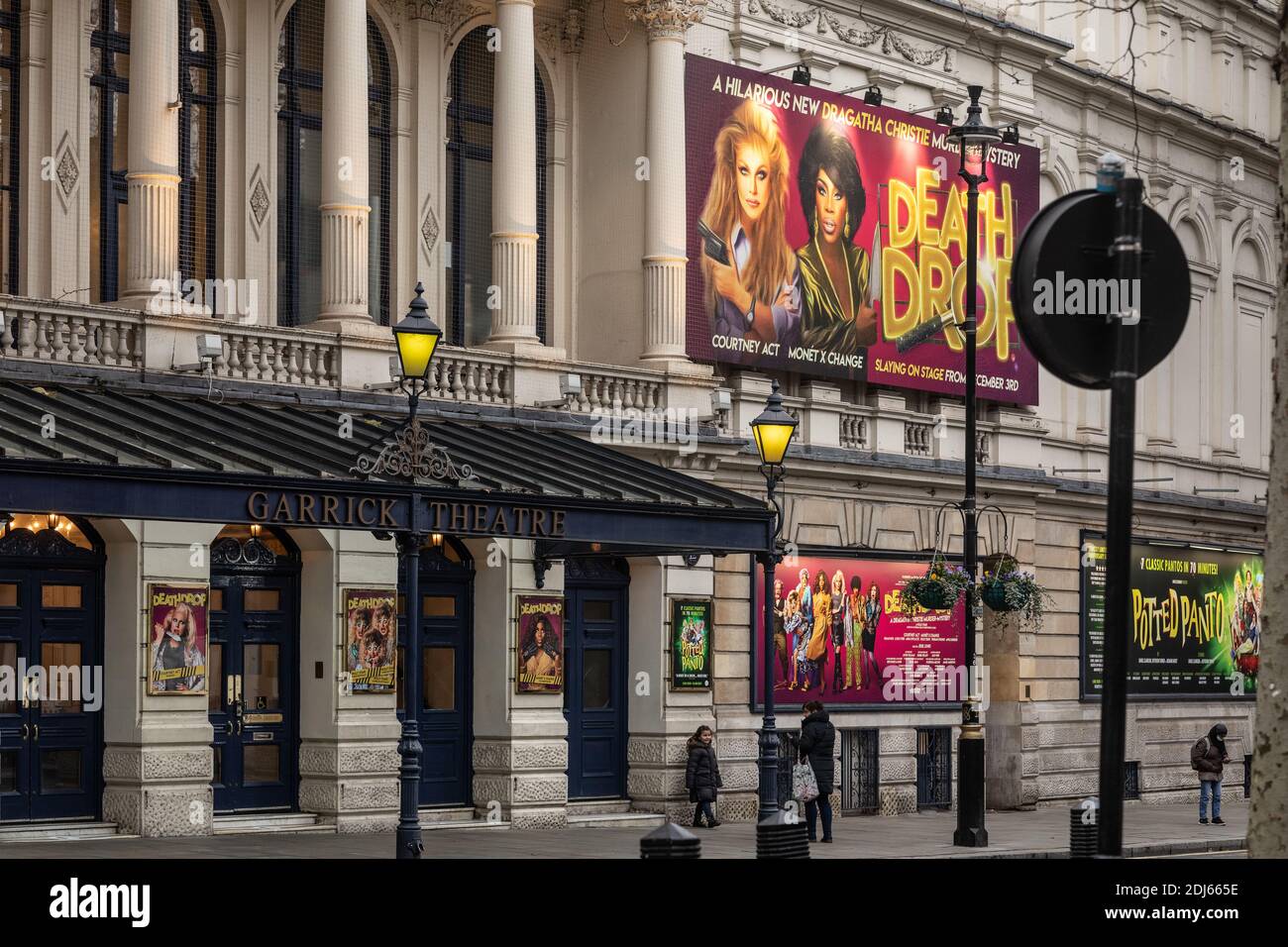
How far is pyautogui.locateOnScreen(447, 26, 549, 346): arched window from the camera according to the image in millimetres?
33281

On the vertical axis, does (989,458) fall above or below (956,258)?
below

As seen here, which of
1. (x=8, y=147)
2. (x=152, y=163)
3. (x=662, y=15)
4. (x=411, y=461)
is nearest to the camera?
(x=411, y=461)

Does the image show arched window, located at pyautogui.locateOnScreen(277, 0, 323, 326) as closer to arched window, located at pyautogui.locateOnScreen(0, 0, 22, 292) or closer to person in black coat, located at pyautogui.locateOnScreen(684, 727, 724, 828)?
arched window, located at pyautogui.locateOnScreen(0, 0, 22, 292)

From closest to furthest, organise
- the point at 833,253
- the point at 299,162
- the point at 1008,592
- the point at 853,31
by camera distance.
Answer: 1. the point at 1008,592
2. the point at 299,162
3. the point at 833,253
4. the point at 853,31

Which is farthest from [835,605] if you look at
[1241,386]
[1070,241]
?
[1070,241]

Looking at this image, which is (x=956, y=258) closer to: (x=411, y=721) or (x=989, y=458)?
(x=989, y=458)

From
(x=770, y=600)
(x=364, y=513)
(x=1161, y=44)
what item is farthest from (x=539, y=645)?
(x=1161, y=44)

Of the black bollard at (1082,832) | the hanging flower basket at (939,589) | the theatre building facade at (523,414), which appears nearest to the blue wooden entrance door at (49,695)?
the theatre building facade at (523,414)

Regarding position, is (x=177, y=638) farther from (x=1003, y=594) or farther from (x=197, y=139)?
(x=1003, y=594)

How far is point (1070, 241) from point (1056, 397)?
37782 mm

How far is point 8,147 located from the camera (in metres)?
27.7

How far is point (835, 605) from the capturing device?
36.5 m

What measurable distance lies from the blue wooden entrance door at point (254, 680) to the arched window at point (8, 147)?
4571 mm

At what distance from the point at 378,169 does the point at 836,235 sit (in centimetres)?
909
